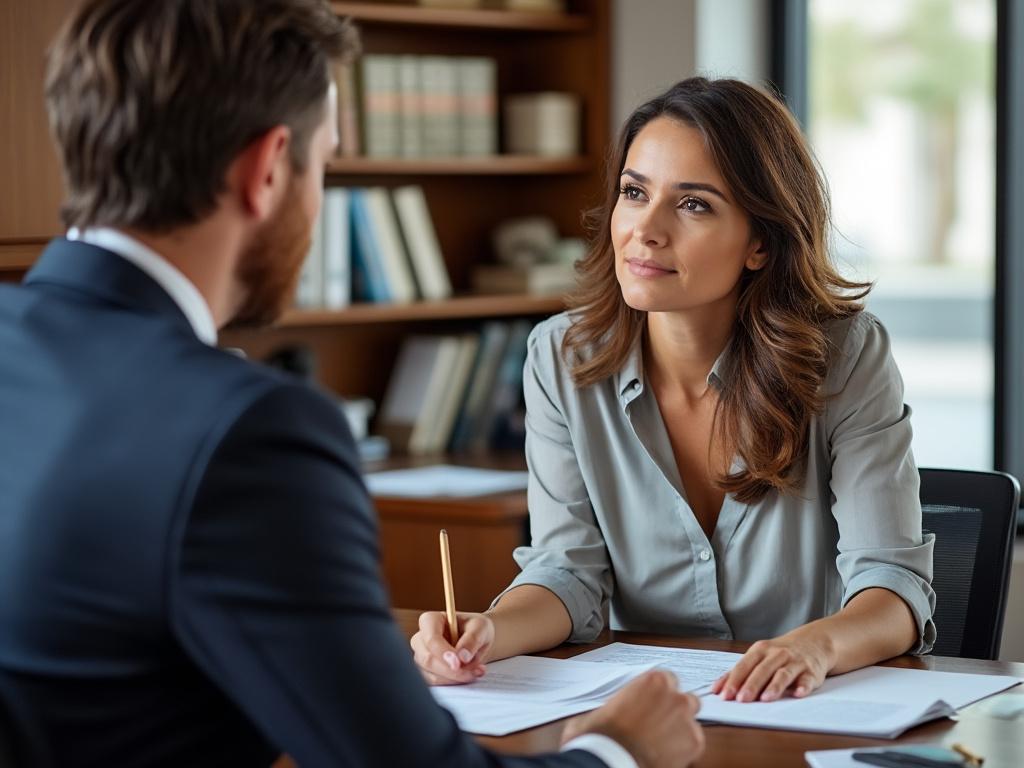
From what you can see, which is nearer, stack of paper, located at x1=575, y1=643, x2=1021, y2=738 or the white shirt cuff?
the white shirt cuff

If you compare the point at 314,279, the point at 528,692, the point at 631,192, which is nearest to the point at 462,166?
the point at 314,279

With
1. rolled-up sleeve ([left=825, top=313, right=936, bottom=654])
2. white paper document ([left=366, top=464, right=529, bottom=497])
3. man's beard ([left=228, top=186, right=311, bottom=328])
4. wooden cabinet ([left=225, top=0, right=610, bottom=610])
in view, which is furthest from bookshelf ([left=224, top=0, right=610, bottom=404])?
man's beard ([left=228, top=186, right=311, bottom=328])

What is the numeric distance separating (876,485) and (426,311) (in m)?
1.98

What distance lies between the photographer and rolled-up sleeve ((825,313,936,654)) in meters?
1.90

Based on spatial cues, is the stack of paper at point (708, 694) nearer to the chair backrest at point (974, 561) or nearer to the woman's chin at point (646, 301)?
the chair backrest at point (974, 561)

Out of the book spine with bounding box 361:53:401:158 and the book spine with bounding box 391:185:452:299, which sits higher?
A: the book spine with bounding box 361:53:401:158

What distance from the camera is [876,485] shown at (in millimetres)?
1931

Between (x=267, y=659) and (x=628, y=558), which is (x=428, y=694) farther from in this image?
(x=628, y=558)

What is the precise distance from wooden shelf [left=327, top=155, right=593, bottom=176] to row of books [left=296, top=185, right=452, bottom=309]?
0.19ft

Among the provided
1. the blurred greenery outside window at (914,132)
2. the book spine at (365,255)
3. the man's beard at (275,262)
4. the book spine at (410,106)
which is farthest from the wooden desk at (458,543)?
the blurred greenery outside window at (914,132)

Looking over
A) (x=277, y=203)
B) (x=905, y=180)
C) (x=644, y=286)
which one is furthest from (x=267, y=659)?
(x=905, y=180)

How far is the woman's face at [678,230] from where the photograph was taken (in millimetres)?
2051

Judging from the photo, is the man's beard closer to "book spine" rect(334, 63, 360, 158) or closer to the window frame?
"book spine" rect(334, 63, 360, 158)

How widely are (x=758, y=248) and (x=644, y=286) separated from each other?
0.68 ft
